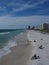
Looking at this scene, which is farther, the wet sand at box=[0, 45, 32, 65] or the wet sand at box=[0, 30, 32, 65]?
the wet sand at box=[0, 30, 32, 65]

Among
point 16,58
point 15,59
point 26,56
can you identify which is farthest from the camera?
point 26,56

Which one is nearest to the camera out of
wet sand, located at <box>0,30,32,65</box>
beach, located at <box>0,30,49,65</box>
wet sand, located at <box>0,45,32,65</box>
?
beach, located at <box>0,30,49,65</box>

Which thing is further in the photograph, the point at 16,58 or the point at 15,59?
the point at 16,58

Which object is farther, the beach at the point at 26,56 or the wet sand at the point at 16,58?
the wet sand at the point at 16,58

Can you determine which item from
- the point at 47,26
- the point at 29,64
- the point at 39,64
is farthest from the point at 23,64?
the point at 47,26

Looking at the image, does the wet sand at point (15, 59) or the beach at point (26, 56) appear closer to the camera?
the beach at point (26, 56)

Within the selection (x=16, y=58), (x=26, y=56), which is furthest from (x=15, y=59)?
(x=26, y=56)

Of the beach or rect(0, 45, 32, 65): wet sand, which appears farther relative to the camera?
rect(0, 45, 32, 65): wet sand

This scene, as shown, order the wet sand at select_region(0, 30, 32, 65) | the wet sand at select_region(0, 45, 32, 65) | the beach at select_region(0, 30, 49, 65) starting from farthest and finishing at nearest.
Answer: the wet sand at select_region(0, 30, 32, 65)
the wet sand at select_region(0, 45, 32, 65)
the beach at select_region(0, 30, 49, 65)

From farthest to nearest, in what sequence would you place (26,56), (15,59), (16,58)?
(26,56) → (16,58) → (15,59)

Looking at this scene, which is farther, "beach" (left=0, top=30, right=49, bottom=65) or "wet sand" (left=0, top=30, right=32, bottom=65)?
"wet sand" (left=0, top=30, right=32, bottom=65)

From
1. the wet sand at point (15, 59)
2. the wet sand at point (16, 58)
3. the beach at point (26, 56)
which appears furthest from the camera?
the wet sand at point (16, 58)

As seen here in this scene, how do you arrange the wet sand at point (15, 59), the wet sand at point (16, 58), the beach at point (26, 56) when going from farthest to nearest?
the wet sand at point (16, 58)
the wet sand at point (15, 59)
the beach at point (26, 56)

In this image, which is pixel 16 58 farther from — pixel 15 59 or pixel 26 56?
pixel 26 56
